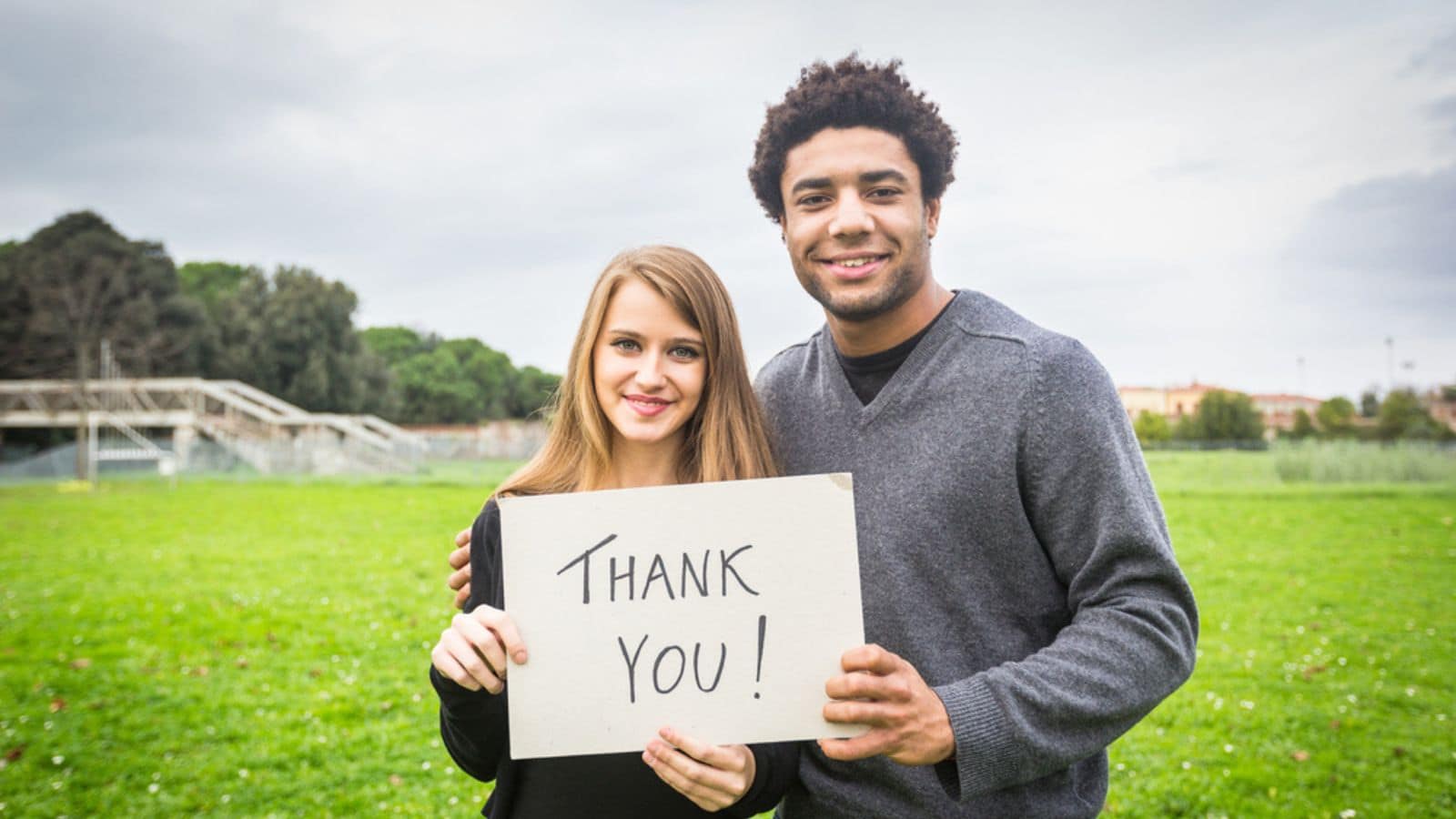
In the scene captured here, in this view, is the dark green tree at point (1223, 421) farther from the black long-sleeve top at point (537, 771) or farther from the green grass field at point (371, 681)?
the black long-sleeve top at point (537, 771)

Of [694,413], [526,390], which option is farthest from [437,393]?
[694,413]

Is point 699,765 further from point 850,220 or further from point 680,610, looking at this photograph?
point 850,220

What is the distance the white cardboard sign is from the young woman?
0.69 ft

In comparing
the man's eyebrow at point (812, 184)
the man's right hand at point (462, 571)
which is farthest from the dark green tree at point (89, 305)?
the man's eyebrow at point (812, 184)

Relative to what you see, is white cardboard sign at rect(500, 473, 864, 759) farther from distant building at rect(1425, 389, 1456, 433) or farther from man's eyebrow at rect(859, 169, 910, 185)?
distant building at rect(1425, 389, 1456, 433)

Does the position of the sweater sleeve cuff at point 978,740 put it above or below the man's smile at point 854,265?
below

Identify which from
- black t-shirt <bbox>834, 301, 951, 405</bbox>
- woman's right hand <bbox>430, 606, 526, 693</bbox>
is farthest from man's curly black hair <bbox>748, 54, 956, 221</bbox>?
woman's right hand <bbox>430, 606, 526, 693</bbox>

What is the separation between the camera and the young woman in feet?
7.06

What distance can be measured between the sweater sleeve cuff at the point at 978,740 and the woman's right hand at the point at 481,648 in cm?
83

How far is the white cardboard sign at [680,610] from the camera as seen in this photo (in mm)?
1743

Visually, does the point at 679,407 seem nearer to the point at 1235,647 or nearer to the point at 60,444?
the point at 1235,647

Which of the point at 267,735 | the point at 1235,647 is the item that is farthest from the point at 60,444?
the point at 1235,647

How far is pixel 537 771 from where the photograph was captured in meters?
2.22

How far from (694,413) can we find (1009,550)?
2.84ft
